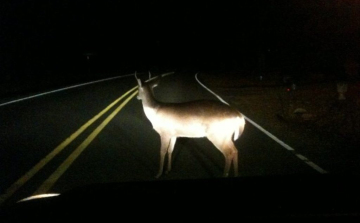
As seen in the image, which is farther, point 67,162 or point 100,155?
point 100,155

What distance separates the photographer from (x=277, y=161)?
9797mm

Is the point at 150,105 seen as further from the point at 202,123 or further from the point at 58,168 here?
the point at 58,168

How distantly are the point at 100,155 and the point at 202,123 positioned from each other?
2926 millimetres

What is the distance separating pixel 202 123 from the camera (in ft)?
26.9

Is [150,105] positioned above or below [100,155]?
above

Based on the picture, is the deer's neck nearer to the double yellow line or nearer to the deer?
the deer

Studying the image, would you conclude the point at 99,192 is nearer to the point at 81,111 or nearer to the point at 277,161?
the point at 277,161

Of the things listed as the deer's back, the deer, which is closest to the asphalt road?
the deer

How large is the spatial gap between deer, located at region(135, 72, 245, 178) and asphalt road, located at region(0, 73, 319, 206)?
503 millimetres

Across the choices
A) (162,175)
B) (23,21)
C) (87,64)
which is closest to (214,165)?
(162,175)

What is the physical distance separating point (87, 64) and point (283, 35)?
26.3m

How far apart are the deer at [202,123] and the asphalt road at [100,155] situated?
503mm

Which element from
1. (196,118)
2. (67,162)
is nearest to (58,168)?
(67,162)

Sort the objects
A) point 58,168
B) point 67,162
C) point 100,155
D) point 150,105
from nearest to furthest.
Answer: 1. point 150,105
2. point 58,168
3. point 67,162
4. point 100,155
